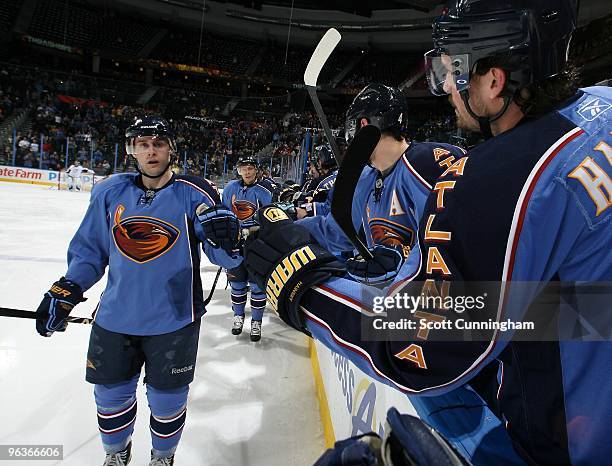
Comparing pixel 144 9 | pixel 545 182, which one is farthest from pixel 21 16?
pixel 545 182

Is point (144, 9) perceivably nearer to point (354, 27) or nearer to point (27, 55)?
point (27, 55)

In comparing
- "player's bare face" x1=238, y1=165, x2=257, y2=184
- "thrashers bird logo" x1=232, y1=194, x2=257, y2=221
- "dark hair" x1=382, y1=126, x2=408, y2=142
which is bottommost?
"thrashers bird logo" x1=232, y1=194, x2=257, y2=221

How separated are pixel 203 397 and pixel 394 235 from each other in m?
1.69

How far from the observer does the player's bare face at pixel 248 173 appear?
5.04 m

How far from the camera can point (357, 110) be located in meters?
2.15

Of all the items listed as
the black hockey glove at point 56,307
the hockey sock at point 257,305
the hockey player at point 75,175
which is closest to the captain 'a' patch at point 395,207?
the black hockey glove at point 56,307

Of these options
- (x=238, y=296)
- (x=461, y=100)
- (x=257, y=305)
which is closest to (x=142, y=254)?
(x=461, y=100)

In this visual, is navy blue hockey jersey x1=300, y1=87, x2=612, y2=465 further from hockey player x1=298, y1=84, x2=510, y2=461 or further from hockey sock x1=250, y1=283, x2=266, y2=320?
hockey sock x1=250, y1=283, x2=266, y2=320

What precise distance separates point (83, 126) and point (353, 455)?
69.9 ft

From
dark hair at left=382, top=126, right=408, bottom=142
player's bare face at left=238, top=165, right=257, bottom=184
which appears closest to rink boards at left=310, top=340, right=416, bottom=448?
dark hair at left=382, top=126, right=408, bottom=142

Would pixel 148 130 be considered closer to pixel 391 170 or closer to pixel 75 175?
pixel 391 170

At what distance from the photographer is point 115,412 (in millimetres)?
1908

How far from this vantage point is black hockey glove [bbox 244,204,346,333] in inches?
28.2

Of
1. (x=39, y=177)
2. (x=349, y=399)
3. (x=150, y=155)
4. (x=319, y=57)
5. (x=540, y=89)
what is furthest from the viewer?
(x=39, y=177)
